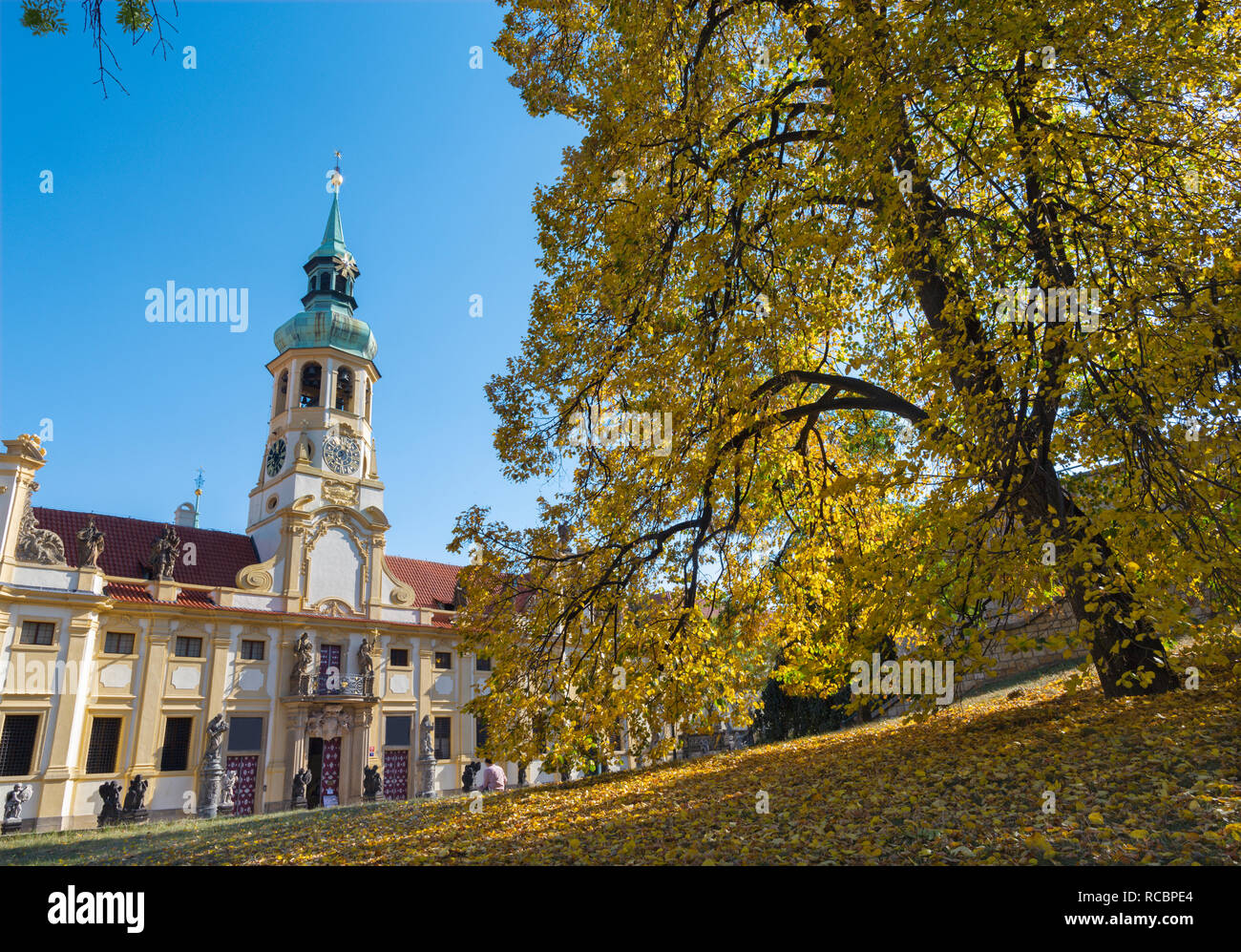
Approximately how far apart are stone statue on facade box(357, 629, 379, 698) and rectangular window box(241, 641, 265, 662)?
13.7 ft

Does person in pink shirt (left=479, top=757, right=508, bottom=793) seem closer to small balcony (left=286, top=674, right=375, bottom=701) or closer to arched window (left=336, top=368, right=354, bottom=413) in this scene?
small balcony (left=286, top=674, right=375, bottom=701)

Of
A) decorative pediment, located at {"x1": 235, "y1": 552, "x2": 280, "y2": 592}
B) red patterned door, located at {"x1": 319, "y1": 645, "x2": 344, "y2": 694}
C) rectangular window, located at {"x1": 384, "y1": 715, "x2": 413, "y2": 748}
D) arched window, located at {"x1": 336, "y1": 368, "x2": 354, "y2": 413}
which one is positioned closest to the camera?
red patterned door, located at {"x1": 319, "y1": 645, "x2": 344, "y2": 694}

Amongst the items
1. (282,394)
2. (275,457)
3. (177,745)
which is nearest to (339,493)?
(275,457)

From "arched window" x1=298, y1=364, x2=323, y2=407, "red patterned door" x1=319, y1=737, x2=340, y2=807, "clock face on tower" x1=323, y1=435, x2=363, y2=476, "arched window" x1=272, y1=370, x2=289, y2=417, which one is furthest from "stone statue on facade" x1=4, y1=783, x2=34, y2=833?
"arched window" x1=272, y1=370, x2=289, y2=417

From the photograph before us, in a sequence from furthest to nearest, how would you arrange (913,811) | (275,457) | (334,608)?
(275,457) → (334,608) → (913,811)

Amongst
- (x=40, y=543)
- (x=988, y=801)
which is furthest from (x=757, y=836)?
(x=40, y=543)

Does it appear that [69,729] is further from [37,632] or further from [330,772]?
[330,772]

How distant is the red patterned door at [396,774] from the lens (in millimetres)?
33406

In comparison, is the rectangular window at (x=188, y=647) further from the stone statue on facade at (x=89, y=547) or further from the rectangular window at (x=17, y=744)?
the rectangular window at (x=17, y=744)

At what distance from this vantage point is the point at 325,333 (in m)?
39.9

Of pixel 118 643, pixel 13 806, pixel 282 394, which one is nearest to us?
pixel 13 806

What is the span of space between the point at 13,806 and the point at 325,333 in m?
24.8

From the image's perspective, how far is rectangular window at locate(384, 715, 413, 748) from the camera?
33.8 metres
